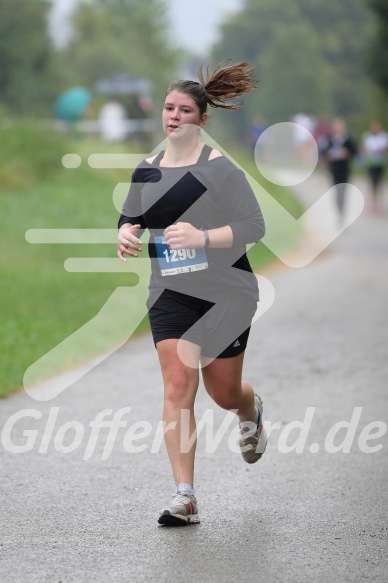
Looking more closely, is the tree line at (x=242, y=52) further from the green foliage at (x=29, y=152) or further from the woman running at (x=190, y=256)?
the woman running at (x=190, y=256)

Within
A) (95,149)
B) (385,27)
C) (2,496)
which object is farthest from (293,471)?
(385,27)

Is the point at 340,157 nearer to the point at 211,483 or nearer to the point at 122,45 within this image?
the point at 211,483

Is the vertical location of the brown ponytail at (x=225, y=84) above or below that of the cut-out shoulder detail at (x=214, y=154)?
above

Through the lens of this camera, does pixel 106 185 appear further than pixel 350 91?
No

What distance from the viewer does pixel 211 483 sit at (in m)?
6.74

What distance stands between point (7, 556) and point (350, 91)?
378 ft

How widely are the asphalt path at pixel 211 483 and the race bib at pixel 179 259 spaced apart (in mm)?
1085

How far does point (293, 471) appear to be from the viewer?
7027 mm

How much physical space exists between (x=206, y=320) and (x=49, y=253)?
14.4 meters

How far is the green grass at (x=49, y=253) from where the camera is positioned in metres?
11.7

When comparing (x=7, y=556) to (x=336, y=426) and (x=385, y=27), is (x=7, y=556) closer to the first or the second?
(x=336, y=426)

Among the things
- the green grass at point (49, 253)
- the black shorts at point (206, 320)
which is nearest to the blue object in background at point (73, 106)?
the green grass at point (49, 253)

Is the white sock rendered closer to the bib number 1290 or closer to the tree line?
the bib number 1290

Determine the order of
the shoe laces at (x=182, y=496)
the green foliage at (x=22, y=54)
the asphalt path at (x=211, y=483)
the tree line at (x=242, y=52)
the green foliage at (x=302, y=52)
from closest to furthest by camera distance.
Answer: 1. the asphalt path at (x=211, y=483)
2. the shoe laces at (x=182, y=496)
3. the green foliage at (x=22, y=54)
4. the tree line at (x=242, y=52)
5. the green foliage at (x=302, y=52)
